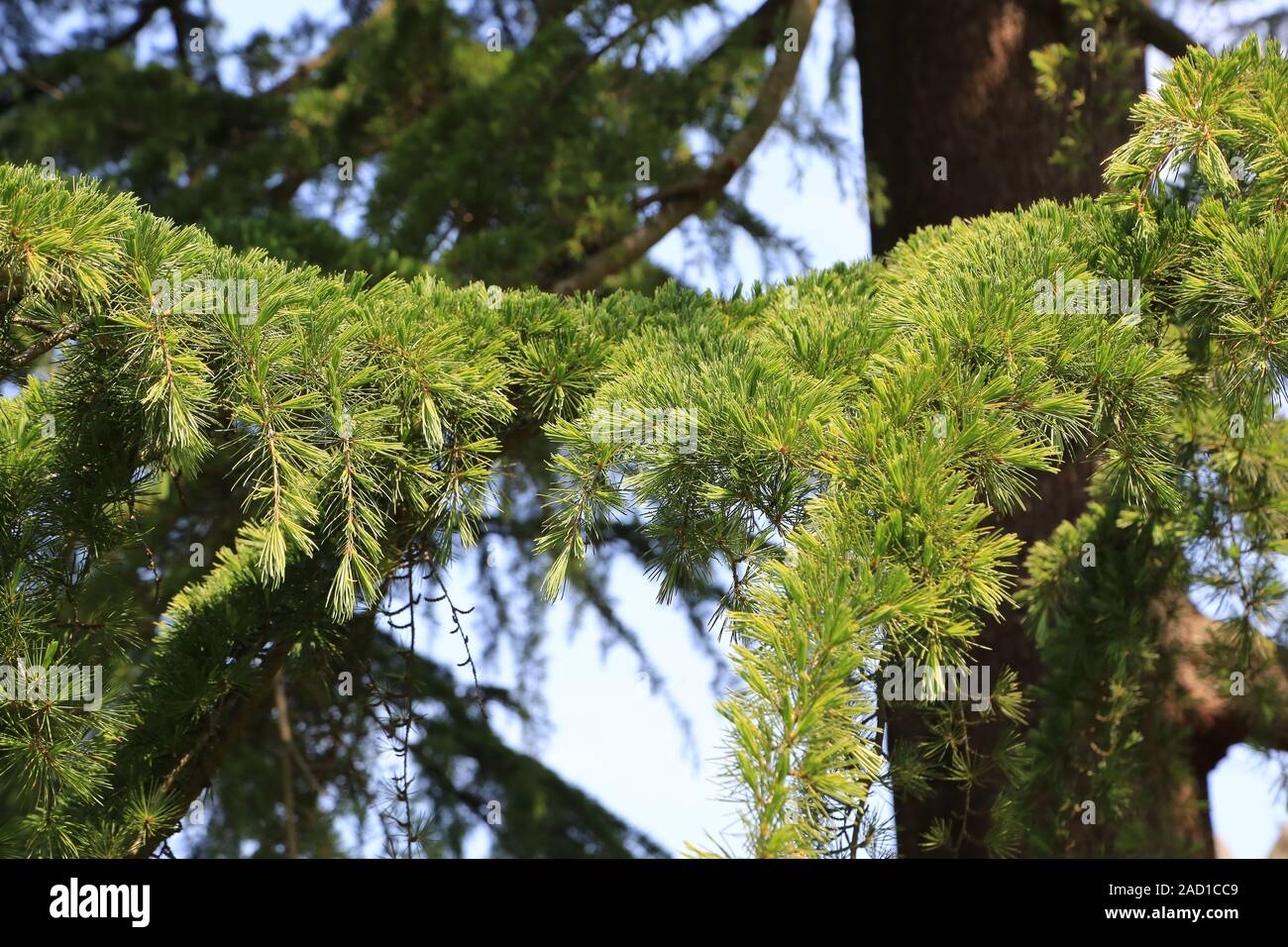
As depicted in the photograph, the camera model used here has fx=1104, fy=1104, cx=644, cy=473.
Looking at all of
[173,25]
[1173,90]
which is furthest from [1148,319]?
[173,25]

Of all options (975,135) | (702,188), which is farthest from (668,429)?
(975,135)

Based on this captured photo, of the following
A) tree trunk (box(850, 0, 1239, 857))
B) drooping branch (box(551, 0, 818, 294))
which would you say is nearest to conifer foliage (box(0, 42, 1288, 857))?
tree trunk (box(850, 0, 1239, 857))

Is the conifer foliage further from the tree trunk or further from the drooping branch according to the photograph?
the drooping branch

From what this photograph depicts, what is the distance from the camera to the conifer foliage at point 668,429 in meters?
1.29

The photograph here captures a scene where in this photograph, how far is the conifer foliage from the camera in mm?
1295

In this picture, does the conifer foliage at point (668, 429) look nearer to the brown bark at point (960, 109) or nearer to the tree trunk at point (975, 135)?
the tree trunk at point (975, 135)

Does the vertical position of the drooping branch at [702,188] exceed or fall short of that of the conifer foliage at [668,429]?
it exceeds it

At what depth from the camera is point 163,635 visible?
1.95 m

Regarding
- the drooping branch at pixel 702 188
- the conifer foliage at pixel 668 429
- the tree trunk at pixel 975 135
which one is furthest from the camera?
the drooping branch at pixel 702 188

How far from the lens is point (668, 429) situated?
146 cm

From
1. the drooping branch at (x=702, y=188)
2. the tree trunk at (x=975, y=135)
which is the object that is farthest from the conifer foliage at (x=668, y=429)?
the drooping branch at (x=702, y=188)

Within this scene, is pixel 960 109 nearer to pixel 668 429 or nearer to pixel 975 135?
pixel 975 135

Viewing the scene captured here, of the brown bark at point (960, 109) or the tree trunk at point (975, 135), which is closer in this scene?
the tree trunk at point (975, 135)

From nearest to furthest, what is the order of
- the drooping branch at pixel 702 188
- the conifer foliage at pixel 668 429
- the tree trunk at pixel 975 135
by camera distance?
the conifer foliage at pixel 668 429
the tree trunk at pixel 975 135
the drooping branch at pixel 702 188
